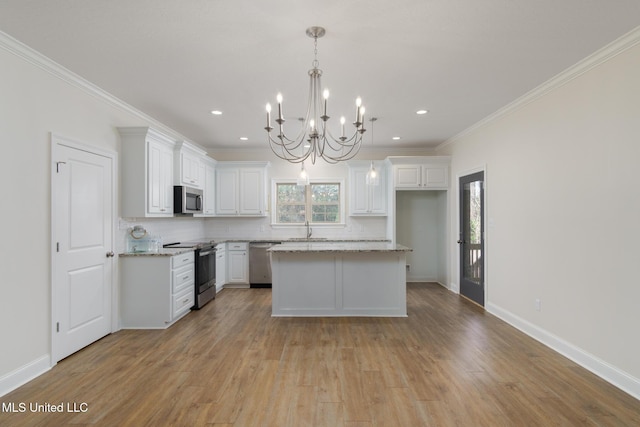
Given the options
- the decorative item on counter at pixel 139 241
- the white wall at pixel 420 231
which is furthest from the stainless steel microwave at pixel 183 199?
the white wall at pixel 420 231

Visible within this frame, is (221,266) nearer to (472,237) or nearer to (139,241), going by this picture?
(139,241)

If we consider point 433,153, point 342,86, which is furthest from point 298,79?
point 433,153

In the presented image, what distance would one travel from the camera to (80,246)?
3133 millimetres

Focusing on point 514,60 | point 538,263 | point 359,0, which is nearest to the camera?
point 359,0

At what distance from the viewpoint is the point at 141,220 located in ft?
13.8

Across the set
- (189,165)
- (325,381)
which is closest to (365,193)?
(189,165)

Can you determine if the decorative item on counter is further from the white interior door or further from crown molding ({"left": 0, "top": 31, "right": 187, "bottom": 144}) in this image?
crown molding ({"left": 0, "top": 31, "right": 187, "bottom": 144})

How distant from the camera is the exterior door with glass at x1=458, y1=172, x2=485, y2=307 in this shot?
473cm

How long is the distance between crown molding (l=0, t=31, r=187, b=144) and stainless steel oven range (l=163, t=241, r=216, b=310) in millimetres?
1975

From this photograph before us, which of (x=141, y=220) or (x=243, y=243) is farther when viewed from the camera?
(x=243, y=243)

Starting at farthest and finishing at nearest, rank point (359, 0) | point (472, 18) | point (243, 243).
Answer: point (243, 243), point (472, 18), point (359, 0)

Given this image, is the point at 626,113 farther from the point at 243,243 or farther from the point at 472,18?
the point at 243,243

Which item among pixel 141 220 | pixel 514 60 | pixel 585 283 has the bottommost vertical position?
pixel 585 283

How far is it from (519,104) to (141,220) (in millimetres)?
4950
